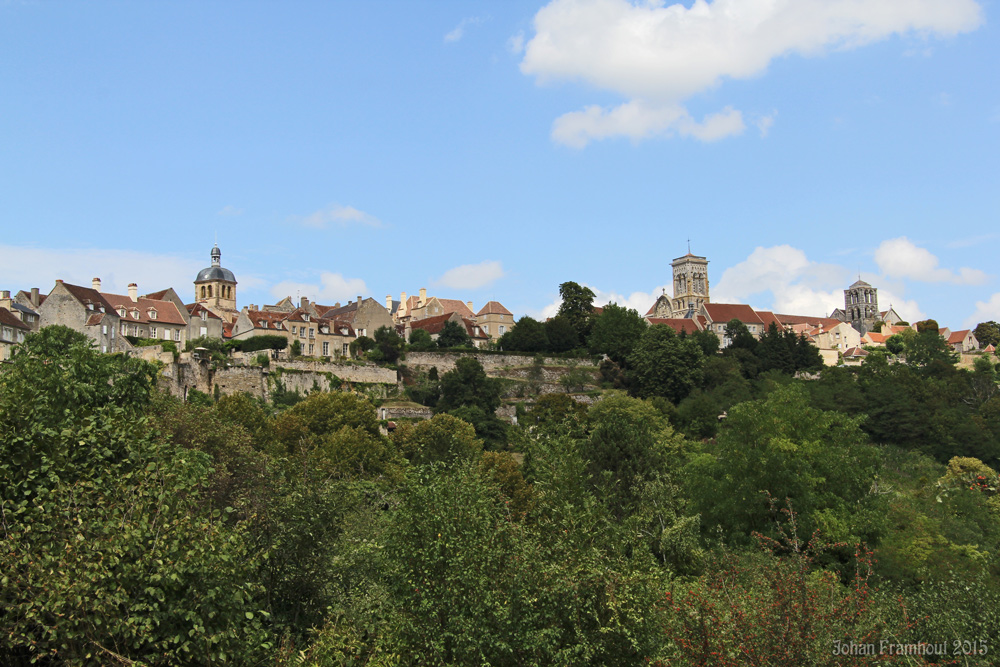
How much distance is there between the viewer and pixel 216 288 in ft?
268

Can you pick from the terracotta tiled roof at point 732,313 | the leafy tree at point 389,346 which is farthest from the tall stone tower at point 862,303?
the leafy tree at point 389,346

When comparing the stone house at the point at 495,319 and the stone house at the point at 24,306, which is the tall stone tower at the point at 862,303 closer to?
the stone house at the point at 495,319

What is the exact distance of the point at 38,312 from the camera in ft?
209

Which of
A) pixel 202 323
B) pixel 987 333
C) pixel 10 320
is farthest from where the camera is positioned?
pixel 987 333

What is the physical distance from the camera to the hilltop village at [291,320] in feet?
201

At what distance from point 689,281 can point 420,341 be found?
68.3 metres

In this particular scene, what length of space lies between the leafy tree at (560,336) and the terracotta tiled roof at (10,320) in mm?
40698

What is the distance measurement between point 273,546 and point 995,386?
252 feet

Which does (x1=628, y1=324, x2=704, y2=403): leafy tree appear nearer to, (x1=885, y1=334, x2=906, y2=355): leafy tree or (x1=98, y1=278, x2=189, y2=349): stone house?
(x1=98, y1=278, x2=189, y2=349): stone house

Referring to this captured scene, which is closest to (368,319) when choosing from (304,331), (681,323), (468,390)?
(304,331)

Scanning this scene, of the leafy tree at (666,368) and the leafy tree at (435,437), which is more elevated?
the leafy tree at (666,368)

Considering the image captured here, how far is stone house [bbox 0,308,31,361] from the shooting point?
55.0 m

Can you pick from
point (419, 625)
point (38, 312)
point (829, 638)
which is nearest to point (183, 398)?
point (38, 312)

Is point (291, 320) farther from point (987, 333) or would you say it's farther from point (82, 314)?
point (987, 333)
